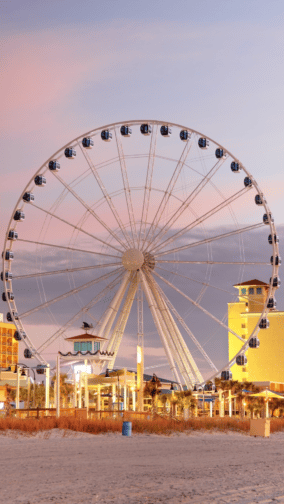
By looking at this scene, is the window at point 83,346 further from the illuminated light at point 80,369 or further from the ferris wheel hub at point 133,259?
the ferris wheel hub at point 133,259

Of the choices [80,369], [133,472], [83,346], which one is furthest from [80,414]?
[133,472]

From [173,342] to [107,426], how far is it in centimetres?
1592

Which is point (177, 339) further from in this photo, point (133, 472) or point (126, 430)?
point (133, 472)

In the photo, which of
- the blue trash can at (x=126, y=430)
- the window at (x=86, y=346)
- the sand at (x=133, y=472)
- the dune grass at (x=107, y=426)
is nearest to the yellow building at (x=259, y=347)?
the window at (x=86, y=346)

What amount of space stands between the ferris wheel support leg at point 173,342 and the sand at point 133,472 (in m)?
19.5

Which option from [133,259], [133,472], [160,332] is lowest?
[133,472]

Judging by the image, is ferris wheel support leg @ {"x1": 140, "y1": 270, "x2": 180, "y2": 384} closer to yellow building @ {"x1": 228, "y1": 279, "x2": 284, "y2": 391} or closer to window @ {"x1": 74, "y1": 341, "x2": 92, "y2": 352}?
window @ {"x1": 74, "y1": 341, "x2": 92, "y2": 352}

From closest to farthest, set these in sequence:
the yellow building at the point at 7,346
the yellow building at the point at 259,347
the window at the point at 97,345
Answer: the window at the point at 97,345, the yellow building at the point at 259,347, the yellow building at the point at 7,346

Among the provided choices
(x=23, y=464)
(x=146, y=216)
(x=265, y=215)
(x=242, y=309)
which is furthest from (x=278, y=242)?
(x=242, y=309)

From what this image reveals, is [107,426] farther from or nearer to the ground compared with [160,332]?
nearer to the ground

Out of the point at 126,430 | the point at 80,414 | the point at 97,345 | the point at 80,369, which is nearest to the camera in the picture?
the point at 126,430

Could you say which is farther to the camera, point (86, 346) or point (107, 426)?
point (86, 346)

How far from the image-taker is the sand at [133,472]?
10703mm

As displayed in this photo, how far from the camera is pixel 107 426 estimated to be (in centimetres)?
2809
